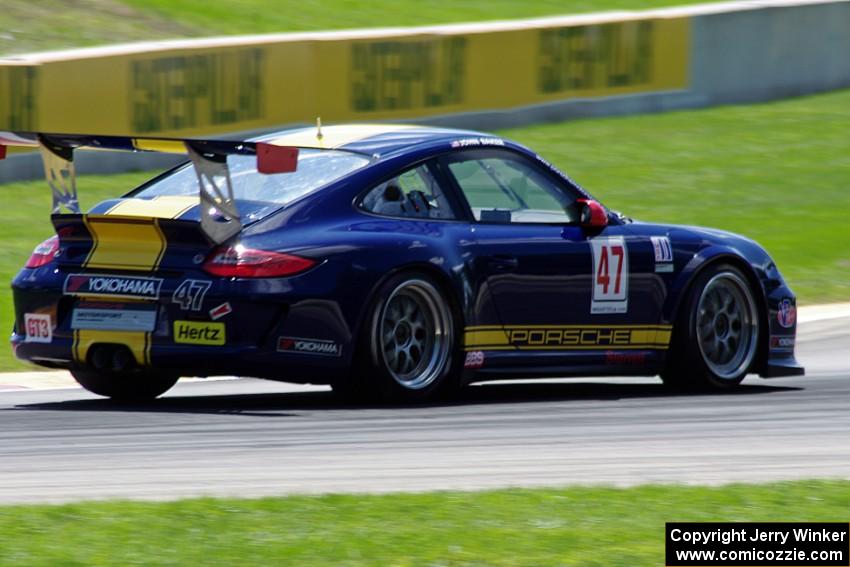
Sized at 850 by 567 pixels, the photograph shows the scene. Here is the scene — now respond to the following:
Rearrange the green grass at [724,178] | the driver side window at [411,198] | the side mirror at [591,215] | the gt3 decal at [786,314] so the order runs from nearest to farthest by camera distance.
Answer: the driver side window at [411,198], the side mirror at [591,215], the gt3 decal at [786,314], the green grass at [724,178]

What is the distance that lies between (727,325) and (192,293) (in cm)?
334

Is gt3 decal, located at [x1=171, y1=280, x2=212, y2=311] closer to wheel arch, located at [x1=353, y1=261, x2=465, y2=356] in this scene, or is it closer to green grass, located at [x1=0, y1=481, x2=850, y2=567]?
wheel arch, located at [x1=353, y1=261, x2=465, y2=356]

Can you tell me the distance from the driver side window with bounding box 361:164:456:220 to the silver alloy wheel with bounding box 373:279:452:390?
1.41 ft

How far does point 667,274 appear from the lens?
10039 mm

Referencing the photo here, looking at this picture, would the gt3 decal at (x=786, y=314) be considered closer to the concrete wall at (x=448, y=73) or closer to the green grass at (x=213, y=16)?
the concrete wall at (x=448, y=73)

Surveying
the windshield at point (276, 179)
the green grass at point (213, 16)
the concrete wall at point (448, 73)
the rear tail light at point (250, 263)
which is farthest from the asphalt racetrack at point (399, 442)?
the green grass at point (213, 16)

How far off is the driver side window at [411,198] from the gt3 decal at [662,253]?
1.30 meters

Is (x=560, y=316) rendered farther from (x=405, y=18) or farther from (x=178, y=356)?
(x=405, y=18)

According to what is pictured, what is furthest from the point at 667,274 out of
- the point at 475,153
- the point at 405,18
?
the point at 405,18

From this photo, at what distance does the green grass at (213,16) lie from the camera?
2130 cm

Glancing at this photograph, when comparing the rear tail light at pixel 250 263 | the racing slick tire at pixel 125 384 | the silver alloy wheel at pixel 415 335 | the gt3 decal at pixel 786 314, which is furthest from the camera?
the gt3 decal at pixel 786 314

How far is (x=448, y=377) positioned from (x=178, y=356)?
1.38 metres

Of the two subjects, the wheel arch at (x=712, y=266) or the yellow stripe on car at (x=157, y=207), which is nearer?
the yellow stripe on car at (x=157, y=207)

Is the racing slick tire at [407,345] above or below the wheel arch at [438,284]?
below
